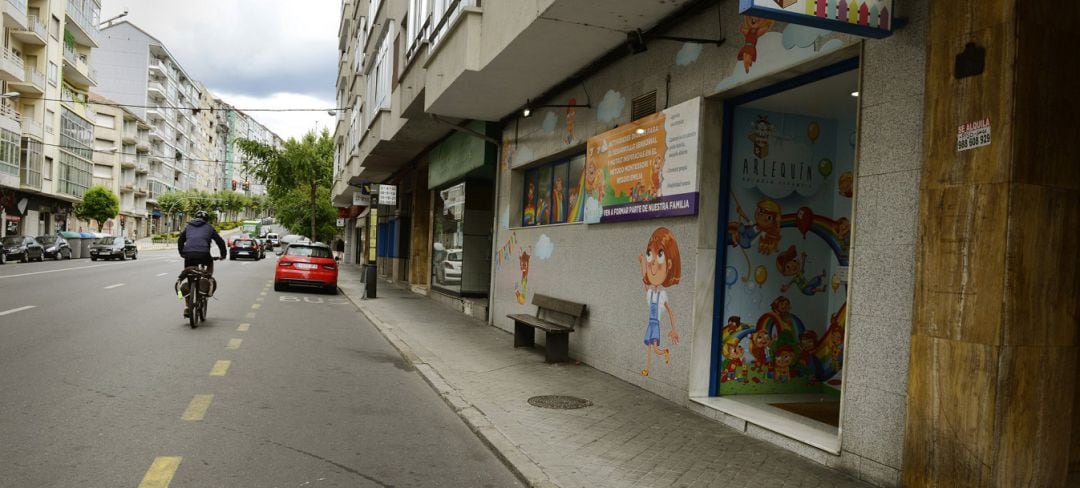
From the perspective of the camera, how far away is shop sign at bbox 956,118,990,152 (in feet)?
13.4

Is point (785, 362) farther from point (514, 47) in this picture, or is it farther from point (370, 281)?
point (370, 281)

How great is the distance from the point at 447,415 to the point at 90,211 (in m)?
61.9

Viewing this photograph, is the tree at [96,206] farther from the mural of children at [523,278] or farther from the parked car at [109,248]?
the mural of children at [523,278]

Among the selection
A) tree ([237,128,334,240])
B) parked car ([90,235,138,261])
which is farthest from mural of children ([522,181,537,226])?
parked car ([90,235,138,261])

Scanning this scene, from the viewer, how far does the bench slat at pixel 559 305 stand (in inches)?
373

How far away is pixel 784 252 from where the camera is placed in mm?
7367

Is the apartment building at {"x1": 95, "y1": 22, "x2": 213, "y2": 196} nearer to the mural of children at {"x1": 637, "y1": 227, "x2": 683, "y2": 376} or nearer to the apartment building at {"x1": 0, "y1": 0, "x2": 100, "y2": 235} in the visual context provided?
the apartment building at {"x1": 0, "y1": 0, "x2": 100, "y2": 235}

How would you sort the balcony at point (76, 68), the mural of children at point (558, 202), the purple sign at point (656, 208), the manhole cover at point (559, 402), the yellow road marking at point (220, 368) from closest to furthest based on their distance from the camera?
the manhole cover at point (559, 402)
the purple sign at point (656, 208)
the yellow road marking at point (220, 368)
the mural of children at point (558, 202)
the balcony at point (76, 68)

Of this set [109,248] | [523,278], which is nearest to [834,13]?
[523,278]

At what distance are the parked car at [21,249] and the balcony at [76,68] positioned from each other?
21240mm

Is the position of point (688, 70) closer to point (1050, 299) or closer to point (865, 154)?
point (865, 154)

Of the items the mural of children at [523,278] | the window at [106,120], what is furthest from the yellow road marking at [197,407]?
the window at [106,120]

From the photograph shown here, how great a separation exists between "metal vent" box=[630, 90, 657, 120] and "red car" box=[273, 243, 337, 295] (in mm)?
14950

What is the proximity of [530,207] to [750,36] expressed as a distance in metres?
6.85
